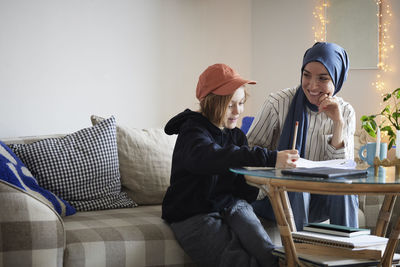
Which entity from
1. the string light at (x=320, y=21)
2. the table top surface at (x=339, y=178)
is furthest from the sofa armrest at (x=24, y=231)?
the string light at (x=320, y=21)

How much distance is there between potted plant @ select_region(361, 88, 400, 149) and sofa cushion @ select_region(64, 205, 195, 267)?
152cm

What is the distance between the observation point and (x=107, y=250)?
1.93 metres

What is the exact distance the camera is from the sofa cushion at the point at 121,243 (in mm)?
1892

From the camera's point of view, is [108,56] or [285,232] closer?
[285,232]

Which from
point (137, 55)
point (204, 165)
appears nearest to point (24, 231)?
point (204, 165)

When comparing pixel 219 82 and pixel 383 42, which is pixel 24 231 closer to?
pixel 219 82

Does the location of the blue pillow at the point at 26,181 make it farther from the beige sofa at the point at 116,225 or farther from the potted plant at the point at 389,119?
the potted plant at the point at 389,119

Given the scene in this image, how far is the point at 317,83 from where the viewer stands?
2.23 metres

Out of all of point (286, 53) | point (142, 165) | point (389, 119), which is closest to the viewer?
point (142, 165)

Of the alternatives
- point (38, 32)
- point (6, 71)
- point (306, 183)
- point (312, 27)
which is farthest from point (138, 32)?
point (306, 183)

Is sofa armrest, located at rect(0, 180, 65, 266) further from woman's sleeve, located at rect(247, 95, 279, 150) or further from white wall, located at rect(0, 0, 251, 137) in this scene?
white wall, located at rect(0, 0, 251, 137)

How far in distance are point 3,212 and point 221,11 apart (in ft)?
8.45

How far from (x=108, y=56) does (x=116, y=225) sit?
151 cm

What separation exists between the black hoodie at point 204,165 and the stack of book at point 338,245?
272 mm
